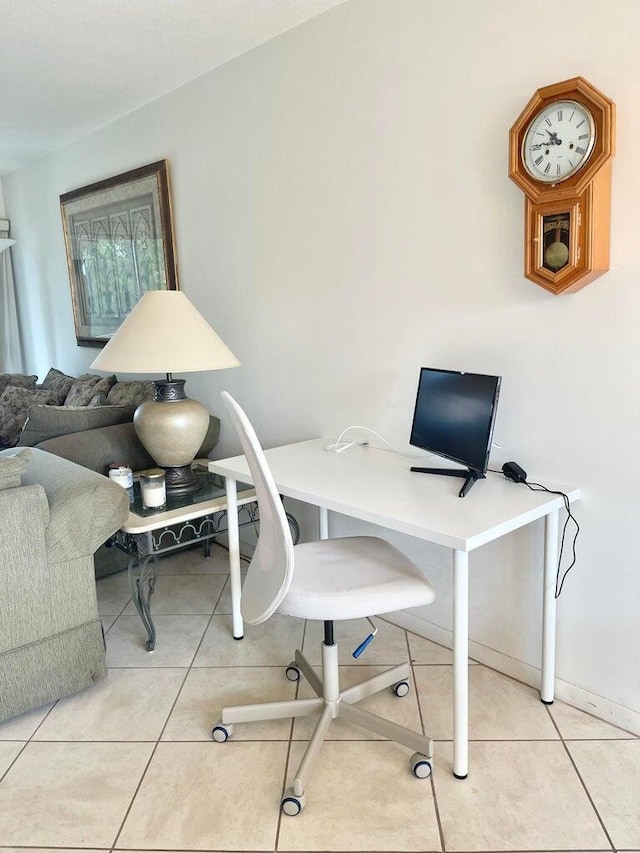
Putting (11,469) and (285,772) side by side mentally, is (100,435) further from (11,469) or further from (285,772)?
(285,772)

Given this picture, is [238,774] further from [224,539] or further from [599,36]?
[599,36]

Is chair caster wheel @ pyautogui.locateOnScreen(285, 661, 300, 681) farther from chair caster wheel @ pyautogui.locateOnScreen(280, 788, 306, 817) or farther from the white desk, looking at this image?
chair caster wheel @ pyautogui.locateOnScreen(280, 788, 306, 817)

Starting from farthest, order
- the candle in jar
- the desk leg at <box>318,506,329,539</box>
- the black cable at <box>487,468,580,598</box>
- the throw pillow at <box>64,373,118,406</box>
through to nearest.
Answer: the throw pillow at <box>64,373,118,406</box> < the desk leg at <box>318,506,329,539</box> < the candle in jar < the black cable at <box>487,468,580,598</box>

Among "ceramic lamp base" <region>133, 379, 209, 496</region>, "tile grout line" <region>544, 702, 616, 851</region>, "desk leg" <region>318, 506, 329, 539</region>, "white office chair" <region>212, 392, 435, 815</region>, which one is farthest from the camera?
"desk leg" <region>318, 506, 329, 539</region>

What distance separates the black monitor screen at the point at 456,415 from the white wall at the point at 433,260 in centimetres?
13

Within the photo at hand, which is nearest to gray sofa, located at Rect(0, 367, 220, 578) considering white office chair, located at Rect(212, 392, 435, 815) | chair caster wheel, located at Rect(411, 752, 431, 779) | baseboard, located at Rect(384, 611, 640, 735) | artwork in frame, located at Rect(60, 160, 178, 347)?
artwork in frame, located at Rect(60, 160, 178, 347)

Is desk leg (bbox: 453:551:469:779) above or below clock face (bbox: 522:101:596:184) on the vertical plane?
below

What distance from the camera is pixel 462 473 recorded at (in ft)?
6.70

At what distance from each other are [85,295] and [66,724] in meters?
3.05

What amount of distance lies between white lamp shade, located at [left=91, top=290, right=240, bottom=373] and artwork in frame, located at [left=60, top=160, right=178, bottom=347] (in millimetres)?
1013

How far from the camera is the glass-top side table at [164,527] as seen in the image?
2328 mm

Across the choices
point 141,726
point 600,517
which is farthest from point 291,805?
point 600,517

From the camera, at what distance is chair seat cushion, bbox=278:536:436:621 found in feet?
5.34

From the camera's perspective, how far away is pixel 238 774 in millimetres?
1740
